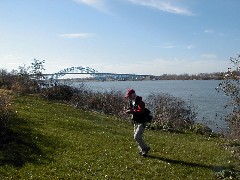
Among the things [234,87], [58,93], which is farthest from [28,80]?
[234,87]

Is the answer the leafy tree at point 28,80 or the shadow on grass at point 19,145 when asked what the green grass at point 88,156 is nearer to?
the shadow on grass at point 19,145

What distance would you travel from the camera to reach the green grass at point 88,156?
43.9ft

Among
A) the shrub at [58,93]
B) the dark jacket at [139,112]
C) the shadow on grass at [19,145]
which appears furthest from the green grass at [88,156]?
the shrub at [58,93]

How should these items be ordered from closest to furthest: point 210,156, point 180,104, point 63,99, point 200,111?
point 210,156 < point 180,104 < point 63,99 < point 200,111

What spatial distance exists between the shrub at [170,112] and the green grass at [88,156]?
33.3 feet

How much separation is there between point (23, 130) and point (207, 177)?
8610 millimetres

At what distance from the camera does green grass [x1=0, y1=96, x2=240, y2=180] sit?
1338cm

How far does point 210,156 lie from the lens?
18438 mm

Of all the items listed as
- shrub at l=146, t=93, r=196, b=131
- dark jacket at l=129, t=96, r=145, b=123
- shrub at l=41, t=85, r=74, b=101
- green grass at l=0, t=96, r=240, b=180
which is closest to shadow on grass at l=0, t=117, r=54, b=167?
green grass at l=0, t=96, r=240, b=180

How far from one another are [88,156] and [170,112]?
2017 centimetres

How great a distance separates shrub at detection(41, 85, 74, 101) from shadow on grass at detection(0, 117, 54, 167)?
2284 centimetres

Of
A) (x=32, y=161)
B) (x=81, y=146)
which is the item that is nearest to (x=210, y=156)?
(x=81, y=146)

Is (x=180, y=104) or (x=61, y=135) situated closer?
(x=61, y=135)

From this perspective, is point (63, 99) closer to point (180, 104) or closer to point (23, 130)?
point (180, 104)
